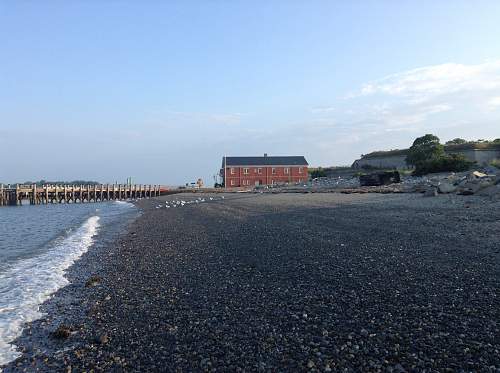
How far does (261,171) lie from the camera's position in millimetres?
86125

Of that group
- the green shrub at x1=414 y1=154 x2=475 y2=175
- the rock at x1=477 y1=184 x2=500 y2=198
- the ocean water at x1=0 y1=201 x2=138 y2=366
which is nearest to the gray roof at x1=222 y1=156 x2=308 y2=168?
the green shrub at x1=414 y1=154 x2=475 y2=175

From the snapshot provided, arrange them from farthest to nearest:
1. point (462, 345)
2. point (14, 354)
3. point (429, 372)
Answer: point (14, 354) < point (462, 345) < point (429, 372)

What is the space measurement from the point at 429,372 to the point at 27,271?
956cm

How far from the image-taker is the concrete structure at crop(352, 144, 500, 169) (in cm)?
6078

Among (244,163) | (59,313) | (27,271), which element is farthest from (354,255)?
(244,163)

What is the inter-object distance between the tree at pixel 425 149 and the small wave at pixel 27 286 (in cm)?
5333

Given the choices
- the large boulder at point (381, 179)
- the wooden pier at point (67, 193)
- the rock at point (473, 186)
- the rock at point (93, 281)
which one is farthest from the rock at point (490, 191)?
the wooden pier at point (67, 193)

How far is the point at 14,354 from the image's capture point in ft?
16.3

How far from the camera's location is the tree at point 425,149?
56594mm

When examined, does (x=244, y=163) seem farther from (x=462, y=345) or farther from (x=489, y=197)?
(x=462, y=345)

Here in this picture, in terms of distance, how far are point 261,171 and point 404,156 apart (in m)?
29.1

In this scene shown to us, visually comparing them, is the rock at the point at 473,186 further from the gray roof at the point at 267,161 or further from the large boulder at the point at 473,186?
the gray roof at the point at 267,161

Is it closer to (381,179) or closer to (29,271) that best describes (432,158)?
(381,179)

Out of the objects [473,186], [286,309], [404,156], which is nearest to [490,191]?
[473,186]
